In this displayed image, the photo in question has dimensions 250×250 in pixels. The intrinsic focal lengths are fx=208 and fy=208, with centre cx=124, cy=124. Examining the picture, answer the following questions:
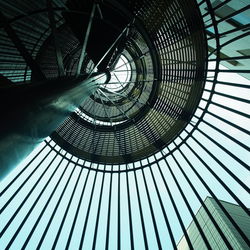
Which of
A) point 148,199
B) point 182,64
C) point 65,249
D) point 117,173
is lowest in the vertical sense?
point 65,249

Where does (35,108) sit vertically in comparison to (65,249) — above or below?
below

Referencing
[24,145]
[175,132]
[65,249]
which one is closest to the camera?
[24,145]

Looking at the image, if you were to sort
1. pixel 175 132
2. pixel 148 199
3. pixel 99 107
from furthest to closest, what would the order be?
pixel 99 107
pixel 175 132
pixel 148 199

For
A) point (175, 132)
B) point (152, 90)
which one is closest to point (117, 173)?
point (175, 132)

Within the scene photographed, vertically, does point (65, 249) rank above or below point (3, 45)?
below

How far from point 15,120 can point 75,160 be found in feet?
26.4

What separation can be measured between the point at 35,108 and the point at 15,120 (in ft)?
1.49

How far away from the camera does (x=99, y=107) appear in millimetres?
13211

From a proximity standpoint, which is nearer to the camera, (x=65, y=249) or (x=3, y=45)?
(x=65, y=249)

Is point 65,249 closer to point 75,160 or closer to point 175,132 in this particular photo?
point 75,160

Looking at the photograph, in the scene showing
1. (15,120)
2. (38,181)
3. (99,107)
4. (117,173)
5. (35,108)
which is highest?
(99,107)

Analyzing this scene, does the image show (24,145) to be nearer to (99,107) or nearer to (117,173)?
(117,173)

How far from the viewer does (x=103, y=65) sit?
9.70m

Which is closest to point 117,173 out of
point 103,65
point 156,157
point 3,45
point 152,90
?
point 156,157
